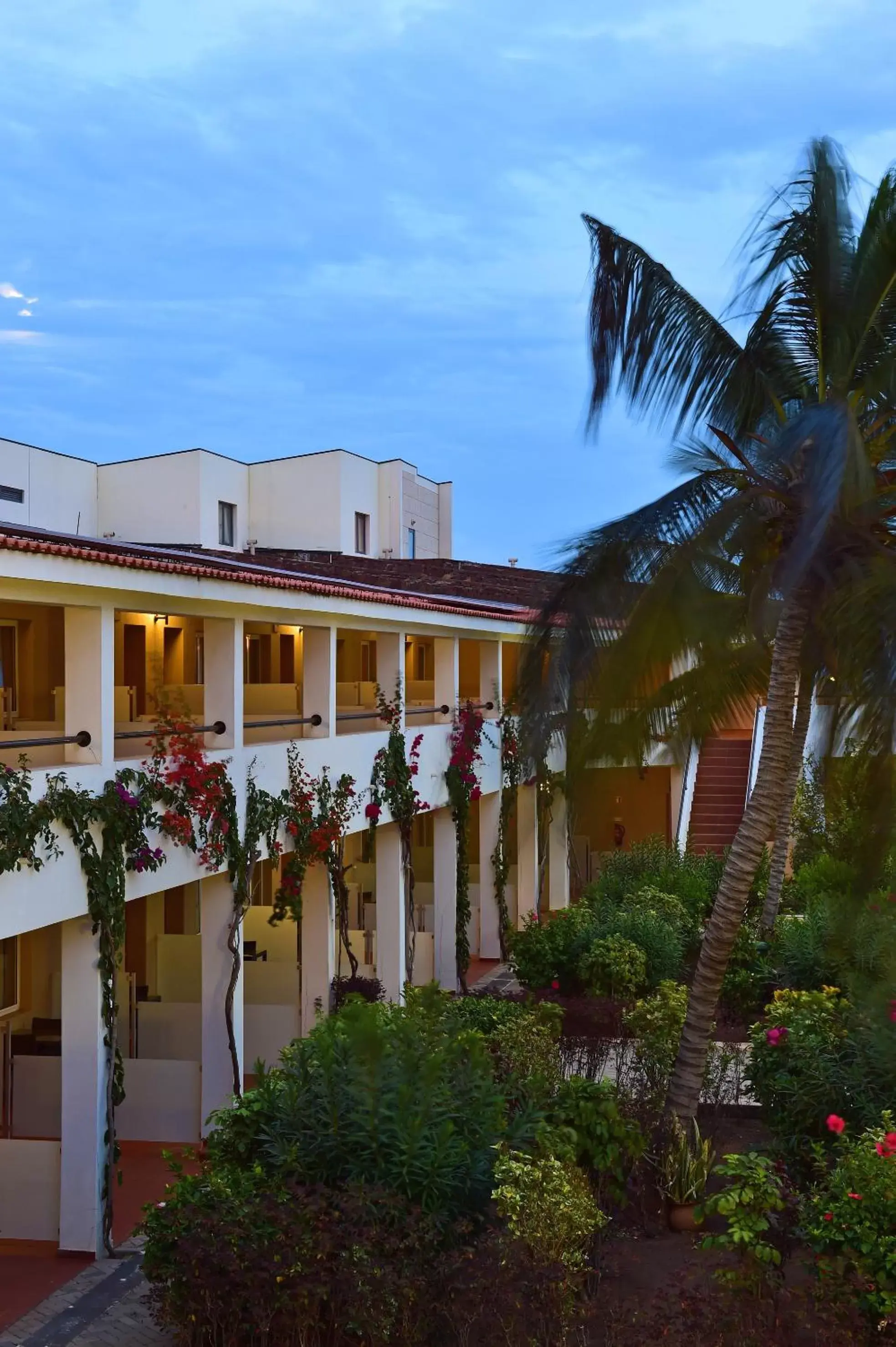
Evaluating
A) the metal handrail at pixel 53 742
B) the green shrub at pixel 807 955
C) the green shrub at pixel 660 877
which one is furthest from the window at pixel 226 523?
the metal handrail at pixel 53 742

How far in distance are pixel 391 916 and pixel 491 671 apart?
607 centimetres

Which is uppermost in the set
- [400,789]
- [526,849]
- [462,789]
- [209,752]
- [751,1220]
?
[209,752]

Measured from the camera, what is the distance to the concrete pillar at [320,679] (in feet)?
51.1

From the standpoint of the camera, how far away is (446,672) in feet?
68.0

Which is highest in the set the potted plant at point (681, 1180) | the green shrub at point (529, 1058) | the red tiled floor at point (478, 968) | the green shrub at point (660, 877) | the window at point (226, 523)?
the window at point (226, 523)

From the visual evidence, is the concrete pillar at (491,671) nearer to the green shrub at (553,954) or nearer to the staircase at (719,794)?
the green shrub at (553,954)

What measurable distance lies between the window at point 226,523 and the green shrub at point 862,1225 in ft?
92.8

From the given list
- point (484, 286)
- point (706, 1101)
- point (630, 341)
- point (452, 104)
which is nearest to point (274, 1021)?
point (706, 1101)

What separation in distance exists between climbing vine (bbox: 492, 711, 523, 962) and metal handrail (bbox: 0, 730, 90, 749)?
12.0m

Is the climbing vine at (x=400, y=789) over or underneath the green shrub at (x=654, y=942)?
over

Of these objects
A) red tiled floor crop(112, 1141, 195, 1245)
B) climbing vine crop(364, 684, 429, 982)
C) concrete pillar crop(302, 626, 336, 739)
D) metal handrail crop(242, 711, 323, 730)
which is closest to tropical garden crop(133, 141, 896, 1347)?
metal handrail crop(242, 711, 323, 730)

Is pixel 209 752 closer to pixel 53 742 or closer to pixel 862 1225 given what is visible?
pixel 53 742

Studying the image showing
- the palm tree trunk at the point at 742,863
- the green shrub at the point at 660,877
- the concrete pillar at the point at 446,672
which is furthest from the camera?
the green shrub at the point at 660,877

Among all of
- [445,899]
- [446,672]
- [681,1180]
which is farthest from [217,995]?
[446,672]
